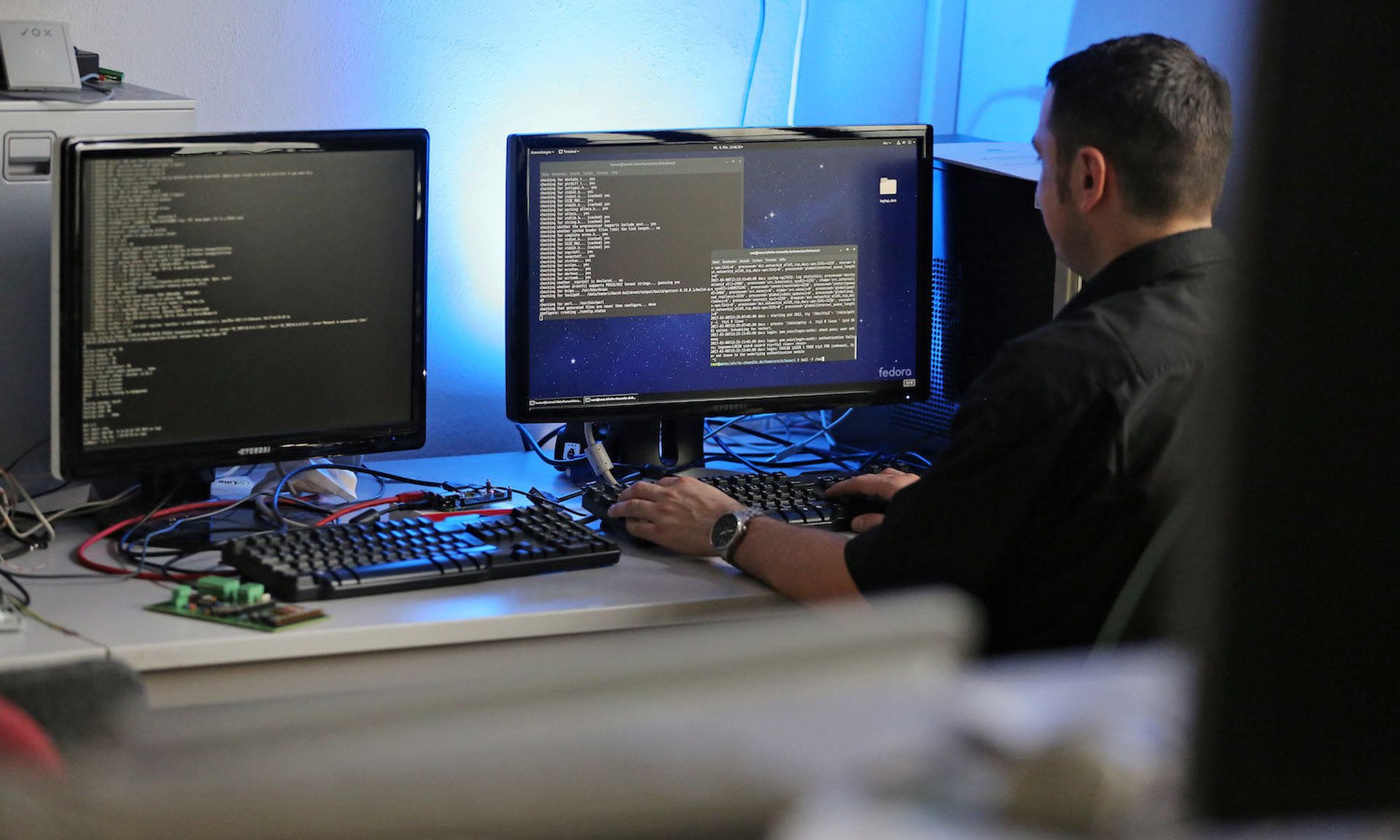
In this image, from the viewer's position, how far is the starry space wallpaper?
196 centimetres

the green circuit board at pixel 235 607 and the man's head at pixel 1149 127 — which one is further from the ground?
the man's head at pixel 1149 127

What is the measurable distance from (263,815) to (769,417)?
2.21 meters

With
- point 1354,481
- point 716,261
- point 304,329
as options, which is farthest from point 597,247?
point 1354,481

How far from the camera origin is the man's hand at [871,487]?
185cm

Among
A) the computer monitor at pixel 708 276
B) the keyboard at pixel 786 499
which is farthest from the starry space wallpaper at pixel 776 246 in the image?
the keyboard at pixel 786 499

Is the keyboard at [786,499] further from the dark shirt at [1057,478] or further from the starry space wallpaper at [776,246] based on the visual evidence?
the dark shirt at [1057,478]

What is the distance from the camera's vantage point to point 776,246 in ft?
6.64

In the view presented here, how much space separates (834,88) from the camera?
253 centimetres

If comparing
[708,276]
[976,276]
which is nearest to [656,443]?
[708,276]

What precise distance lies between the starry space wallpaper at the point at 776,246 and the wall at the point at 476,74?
1.21ft

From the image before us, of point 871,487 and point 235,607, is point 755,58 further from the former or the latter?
point 235,607

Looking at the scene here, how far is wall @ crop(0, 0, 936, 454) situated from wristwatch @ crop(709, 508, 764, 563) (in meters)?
0.70

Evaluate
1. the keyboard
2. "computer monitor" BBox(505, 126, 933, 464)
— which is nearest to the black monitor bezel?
"computer monitor" BBox(505, 126, 933, 464)

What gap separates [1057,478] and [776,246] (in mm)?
675
